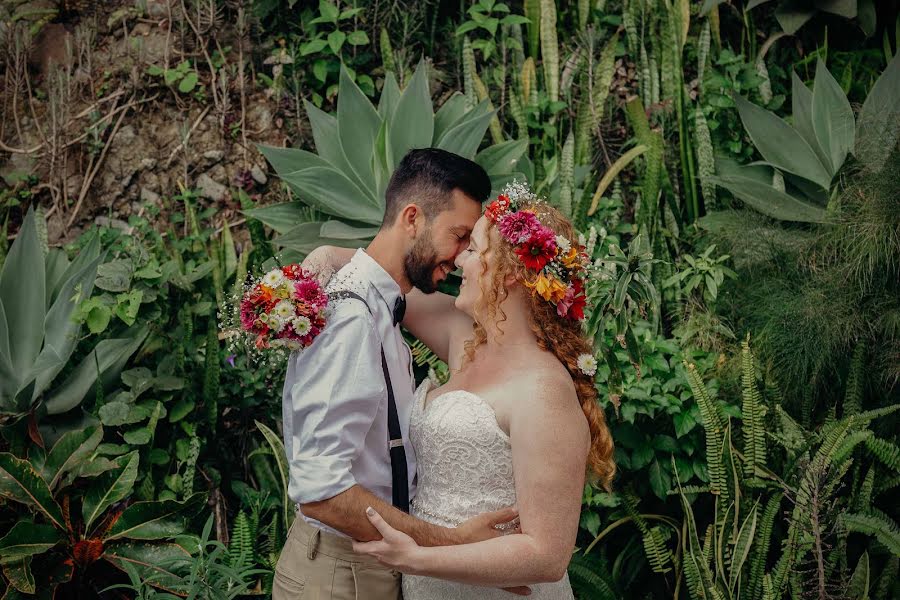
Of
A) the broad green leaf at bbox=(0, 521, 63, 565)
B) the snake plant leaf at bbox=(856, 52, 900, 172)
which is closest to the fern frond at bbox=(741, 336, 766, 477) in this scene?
the snake plant leaf at bbox=(856, 52, 900, 172)

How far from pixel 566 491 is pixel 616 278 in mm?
908

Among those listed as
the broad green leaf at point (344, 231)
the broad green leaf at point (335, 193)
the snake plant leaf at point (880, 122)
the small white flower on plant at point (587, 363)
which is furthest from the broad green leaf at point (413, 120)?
the snake plant leaf at point (880, 122)

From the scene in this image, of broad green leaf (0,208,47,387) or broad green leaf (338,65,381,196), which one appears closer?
broad green leaf (0,208,47,387)

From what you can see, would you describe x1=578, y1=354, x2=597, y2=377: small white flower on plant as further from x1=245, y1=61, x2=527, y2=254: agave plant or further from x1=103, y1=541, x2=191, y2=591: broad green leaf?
x1=103, y1=541, x2=191, y2=591: broad green leaf

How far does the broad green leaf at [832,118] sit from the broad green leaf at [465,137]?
1640 mm

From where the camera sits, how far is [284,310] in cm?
196

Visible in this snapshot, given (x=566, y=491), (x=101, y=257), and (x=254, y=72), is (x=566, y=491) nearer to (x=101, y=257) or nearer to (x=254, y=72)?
(x=101, y=257)

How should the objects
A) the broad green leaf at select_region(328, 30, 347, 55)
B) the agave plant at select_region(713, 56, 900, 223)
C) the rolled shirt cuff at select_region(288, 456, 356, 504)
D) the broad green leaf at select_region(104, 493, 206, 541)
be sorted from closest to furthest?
the rolled shirt cuff at select_region(288, 456, 356, 504) → the broad green leaf at select_region(104, 493, 206, 541) → the agave plant at select_region(713, 56, 900, 223) → the broad green leaf at select_region(328, 30, 347, 55)

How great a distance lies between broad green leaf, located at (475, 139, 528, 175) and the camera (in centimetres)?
349

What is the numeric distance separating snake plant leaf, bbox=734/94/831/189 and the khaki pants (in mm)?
2735

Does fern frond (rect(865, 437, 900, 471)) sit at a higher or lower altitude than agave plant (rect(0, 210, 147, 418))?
lower

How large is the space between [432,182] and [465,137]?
3.64 feet

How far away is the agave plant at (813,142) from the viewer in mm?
3629

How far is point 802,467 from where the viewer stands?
9.34 ft
